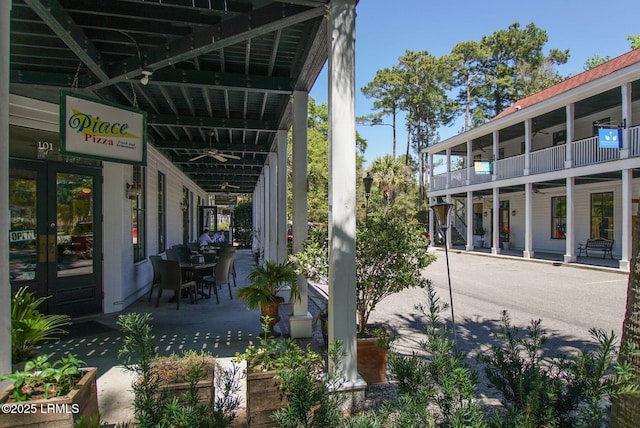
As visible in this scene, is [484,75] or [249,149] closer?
[249,149]

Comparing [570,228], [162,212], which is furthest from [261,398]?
[570,228]

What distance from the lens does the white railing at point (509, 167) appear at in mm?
16183

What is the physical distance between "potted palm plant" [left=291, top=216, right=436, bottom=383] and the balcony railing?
11.7 metres

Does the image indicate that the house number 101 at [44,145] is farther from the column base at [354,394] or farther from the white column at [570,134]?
the white column at [570,134]

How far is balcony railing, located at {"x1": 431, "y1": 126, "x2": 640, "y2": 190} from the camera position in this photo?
11.9 m

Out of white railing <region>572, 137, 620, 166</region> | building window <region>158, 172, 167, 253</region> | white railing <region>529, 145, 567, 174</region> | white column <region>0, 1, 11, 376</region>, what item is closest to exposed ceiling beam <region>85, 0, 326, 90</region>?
white column <region>0, 1, 11, 376</region>

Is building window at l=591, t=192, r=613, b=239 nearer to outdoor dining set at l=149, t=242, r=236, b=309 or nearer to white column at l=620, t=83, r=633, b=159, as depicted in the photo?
white column at l=620, t=83, r=633, b=159

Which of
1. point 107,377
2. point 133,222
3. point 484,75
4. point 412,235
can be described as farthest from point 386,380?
point 484,75

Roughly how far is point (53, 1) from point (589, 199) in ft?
61.3

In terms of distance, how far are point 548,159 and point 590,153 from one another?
1.88m

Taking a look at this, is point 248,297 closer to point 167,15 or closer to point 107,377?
point 107,377

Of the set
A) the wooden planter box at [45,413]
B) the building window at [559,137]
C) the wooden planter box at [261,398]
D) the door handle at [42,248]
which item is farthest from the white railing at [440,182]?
the wooden planter box at [45,413]

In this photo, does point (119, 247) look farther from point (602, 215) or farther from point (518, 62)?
point (518, 62)

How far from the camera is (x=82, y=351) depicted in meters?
4.29
